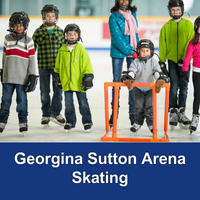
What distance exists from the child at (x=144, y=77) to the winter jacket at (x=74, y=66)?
473mm

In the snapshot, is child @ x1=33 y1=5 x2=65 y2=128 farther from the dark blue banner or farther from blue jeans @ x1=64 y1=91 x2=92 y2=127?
the dark blue banner

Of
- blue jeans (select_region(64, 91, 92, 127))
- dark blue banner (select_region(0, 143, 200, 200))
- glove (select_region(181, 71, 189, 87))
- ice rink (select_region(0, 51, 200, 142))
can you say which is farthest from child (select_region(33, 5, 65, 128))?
dark blue banner (select_region(0, 143, 200, 200))

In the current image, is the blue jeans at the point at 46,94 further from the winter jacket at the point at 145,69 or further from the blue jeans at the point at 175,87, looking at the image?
the blue jeans at the point at 175,87

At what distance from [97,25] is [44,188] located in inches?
446

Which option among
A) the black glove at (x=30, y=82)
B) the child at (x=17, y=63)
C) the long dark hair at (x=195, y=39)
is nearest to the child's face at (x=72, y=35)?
the child at (x=17, y=63)

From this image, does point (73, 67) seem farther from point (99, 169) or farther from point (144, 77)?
point (99, 169)

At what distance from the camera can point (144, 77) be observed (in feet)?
10.2

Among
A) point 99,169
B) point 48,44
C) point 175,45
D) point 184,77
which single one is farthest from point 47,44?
point 99,169

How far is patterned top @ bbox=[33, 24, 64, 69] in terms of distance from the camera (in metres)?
3.64

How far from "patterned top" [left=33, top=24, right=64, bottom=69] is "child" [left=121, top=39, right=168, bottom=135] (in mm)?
972

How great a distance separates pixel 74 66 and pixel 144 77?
0.71 metres

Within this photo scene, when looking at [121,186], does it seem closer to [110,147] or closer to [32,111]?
[110,147]

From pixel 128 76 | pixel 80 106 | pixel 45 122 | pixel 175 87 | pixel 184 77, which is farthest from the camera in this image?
pixel 45 122

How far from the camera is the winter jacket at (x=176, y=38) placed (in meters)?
3.46
